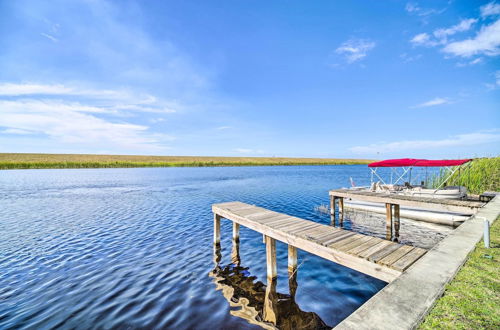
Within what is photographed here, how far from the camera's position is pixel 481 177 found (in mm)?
19672

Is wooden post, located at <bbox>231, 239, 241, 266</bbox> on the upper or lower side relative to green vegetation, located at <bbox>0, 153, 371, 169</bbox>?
lower

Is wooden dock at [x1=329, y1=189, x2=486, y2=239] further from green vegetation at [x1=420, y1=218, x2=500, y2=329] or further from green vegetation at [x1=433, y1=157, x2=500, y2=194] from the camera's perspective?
green vegetation at [x1=433, y1=157, x2=500, y2=194]

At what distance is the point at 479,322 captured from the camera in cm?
325

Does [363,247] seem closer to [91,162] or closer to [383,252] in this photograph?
[383,252]

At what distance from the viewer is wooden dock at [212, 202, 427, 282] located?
4996 mm

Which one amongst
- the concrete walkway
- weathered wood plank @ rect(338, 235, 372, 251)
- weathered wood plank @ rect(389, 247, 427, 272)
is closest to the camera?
the concrete walkway

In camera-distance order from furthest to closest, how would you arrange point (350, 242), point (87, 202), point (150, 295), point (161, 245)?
point (87, 202), point (161, 245), point (150, 295), point (350, 242)

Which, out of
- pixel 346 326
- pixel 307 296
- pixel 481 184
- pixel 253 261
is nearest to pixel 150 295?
pixel 253 261

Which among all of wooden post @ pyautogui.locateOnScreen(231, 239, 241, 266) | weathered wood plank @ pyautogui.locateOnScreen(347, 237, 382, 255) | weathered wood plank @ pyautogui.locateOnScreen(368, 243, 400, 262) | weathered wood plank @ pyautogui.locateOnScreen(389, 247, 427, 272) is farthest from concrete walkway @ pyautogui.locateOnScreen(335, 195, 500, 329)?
wooden post @ pyautogui.locateOnScreen(231, 239, 241, 266)

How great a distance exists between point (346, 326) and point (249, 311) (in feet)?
13.2

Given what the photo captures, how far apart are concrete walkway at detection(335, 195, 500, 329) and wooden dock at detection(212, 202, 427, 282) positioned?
33 cm

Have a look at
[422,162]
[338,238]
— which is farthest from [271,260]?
[422,162]

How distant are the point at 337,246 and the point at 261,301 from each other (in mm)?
2903

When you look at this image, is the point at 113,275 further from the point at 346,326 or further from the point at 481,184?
the point at 481,184
